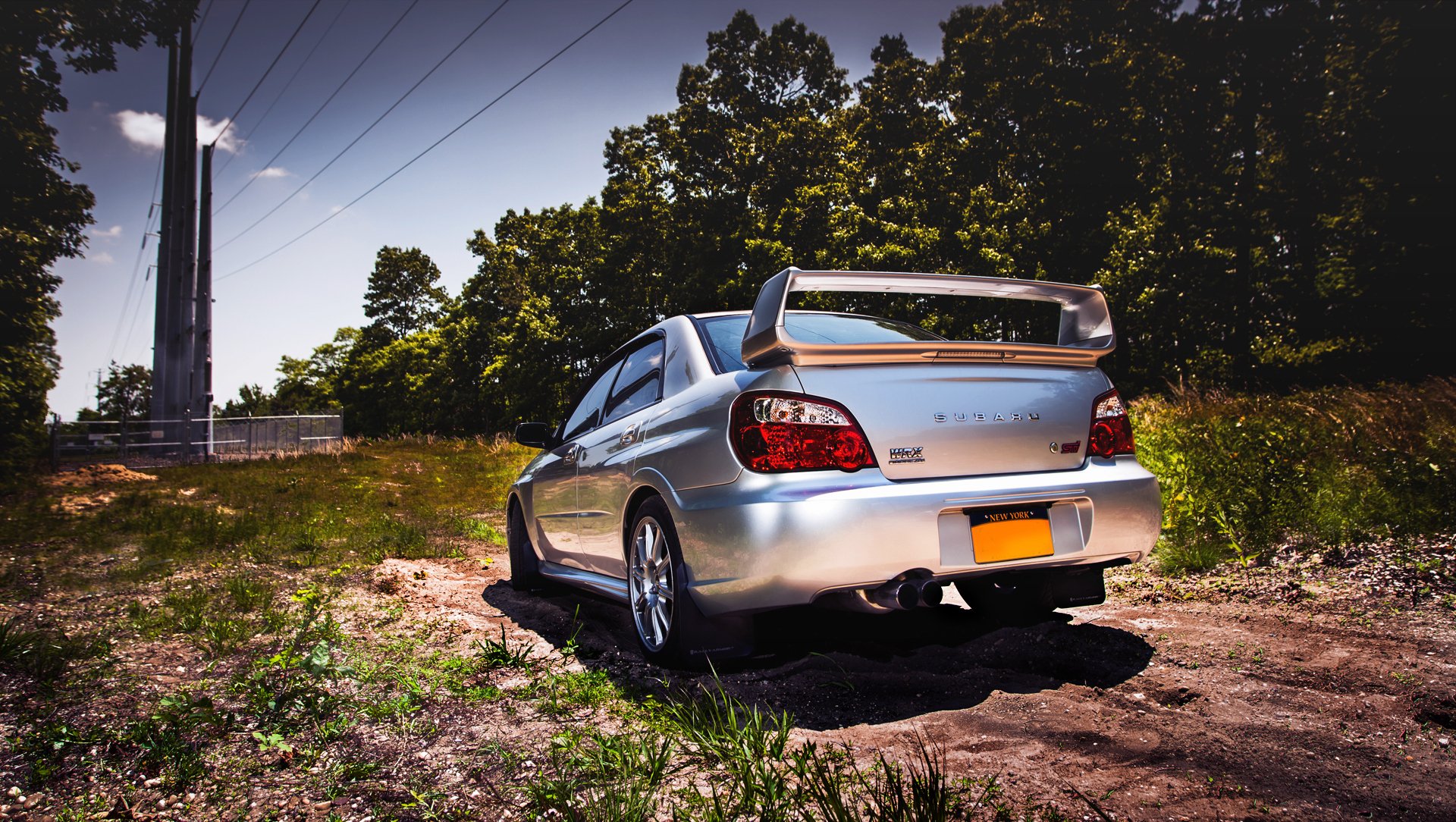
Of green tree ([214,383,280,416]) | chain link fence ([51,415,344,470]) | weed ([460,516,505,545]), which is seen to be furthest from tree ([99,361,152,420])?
weed ([460,516,505,545])

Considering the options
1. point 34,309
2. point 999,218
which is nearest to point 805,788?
point 34,309

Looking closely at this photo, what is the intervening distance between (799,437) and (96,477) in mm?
19946

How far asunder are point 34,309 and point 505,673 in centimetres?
2198

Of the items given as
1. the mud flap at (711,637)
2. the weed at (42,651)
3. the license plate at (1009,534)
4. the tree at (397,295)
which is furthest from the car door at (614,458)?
the tree at (397,295)

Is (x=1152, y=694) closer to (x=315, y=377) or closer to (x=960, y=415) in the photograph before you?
(x=960, y=415)

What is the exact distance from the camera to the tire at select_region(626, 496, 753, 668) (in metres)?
3.17

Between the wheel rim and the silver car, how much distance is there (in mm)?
11

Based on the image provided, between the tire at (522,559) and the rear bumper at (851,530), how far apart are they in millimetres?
3004

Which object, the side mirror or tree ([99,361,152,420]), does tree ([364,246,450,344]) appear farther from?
the side mirror

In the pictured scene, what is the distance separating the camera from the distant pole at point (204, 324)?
83.3 feet

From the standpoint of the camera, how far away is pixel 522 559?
5.89 metres

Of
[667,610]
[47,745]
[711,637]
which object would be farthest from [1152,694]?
[47,745]

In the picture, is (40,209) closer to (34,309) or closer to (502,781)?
(34,309)

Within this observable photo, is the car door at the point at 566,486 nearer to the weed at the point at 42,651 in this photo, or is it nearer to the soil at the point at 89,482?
the weed at the point at 42,651
